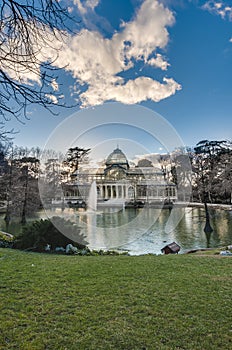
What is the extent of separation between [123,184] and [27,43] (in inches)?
1201

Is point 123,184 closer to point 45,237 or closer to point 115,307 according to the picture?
point 45,237

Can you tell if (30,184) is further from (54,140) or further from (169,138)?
(169,138)

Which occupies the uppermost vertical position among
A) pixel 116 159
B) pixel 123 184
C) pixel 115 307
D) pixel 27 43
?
pixel 116 159

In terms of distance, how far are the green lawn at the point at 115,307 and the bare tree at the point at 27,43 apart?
2.00m

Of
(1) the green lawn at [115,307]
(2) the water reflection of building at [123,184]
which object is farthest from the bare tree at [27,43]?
(2) the water reflection of building at [123,184]

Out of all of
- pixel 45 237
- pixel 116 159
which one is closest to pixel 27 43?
pixel 45 237

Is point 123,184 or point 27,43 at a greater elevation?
point 123,184

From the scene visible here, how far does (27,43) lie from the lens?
199 centimetres

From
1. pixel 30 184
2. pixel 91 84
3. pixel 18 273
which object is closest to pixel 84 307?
pixel 18 273

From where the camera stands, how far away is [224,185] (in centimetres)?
1326

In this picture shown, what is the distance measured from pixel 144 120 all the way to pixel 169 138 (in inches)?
47.5

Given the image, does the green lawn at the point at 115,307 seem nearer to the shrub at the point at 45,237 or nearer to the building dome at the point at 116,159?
the shrub at the point at 45,237

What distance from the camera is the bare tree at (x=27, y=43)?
183cm

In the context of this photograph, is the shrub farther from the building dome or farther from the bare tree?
the building dome
